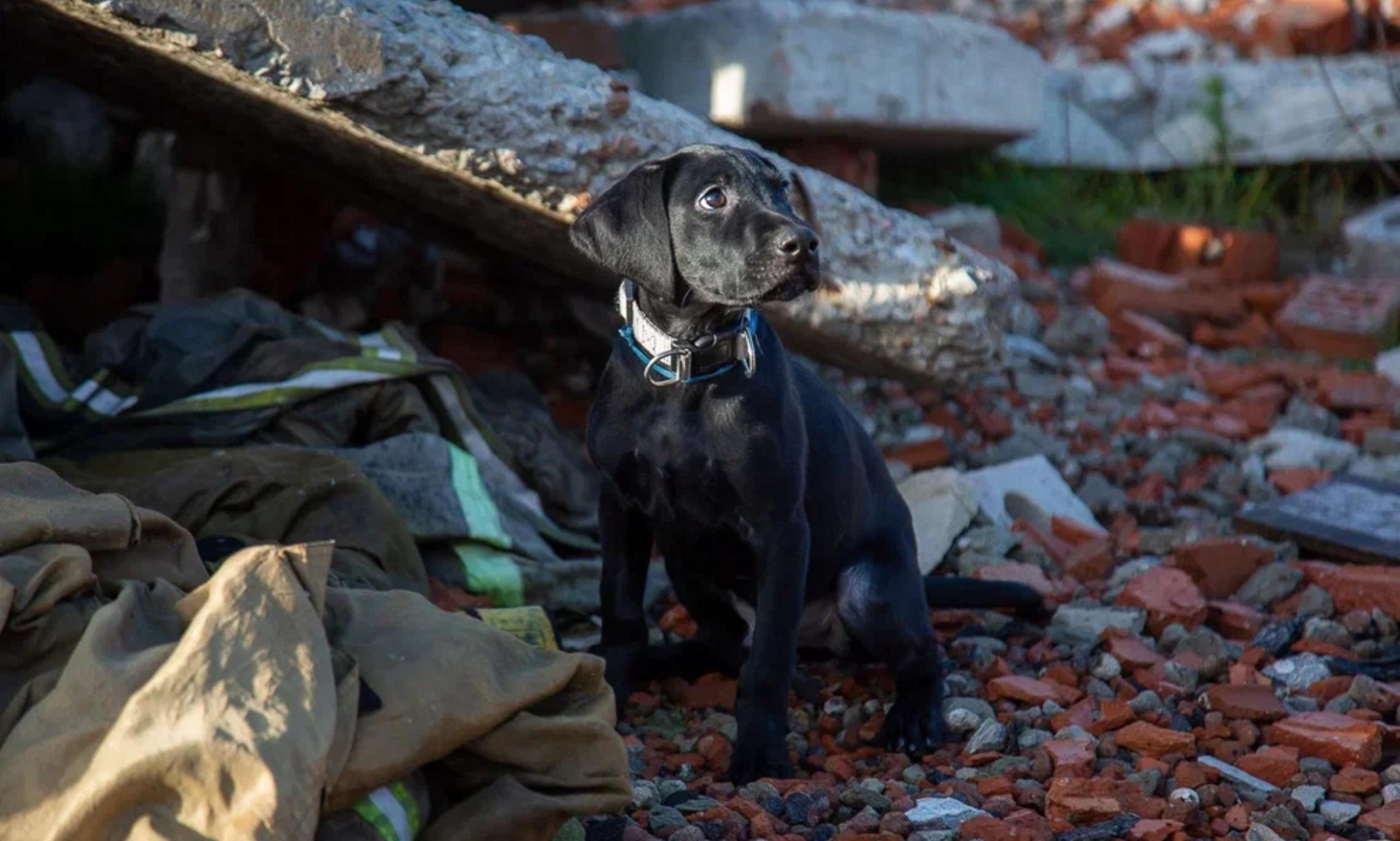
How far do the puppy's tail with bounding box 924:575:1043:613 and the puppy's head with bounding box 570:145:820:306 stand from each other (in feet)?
3.62

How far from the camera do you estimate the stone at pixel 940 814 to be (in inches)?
118

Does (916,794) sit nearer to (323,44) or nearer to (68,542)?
(68,542)

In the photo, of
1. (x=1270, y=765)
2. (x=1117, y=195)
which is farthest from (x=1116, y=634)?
(x=1117, y=195)

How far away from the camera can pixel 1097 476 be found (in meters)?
5.27

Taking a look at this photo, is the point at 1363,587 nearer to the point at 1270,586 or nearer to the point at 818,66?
the point at 1270,586

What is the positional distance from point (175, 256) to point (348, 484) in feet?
6.87

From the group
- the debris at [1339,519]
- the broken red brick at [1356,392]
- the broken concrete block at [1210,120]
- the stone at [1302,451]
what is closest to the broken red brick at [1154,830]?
the debris at [1339,519]

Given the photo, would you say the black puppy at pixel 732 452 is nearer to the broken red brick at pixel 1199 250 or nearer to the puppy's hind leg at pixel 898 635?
the puppy's hind leg at pixel 898 635

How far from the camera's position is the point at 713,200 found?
3367 mm

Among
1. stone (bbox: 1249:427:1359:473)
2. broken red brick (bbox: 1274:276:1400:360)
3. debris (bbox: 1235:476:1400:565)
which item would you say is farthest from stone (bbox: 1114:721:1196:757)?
broken red brick (bbox: 1274:276:1400:360)

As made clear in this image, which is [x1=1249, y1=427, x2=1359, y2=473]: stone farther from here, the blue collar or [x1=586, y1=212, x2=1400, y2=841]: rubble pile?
the blue collar

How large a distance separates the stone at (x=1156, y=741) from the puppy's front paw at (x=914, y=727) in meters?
0.40

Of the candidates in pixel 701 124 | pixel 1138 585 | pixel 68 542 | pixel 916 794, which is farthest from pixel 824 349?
pixel 68 542

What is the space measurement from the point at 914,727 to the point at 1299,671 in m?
0.98
